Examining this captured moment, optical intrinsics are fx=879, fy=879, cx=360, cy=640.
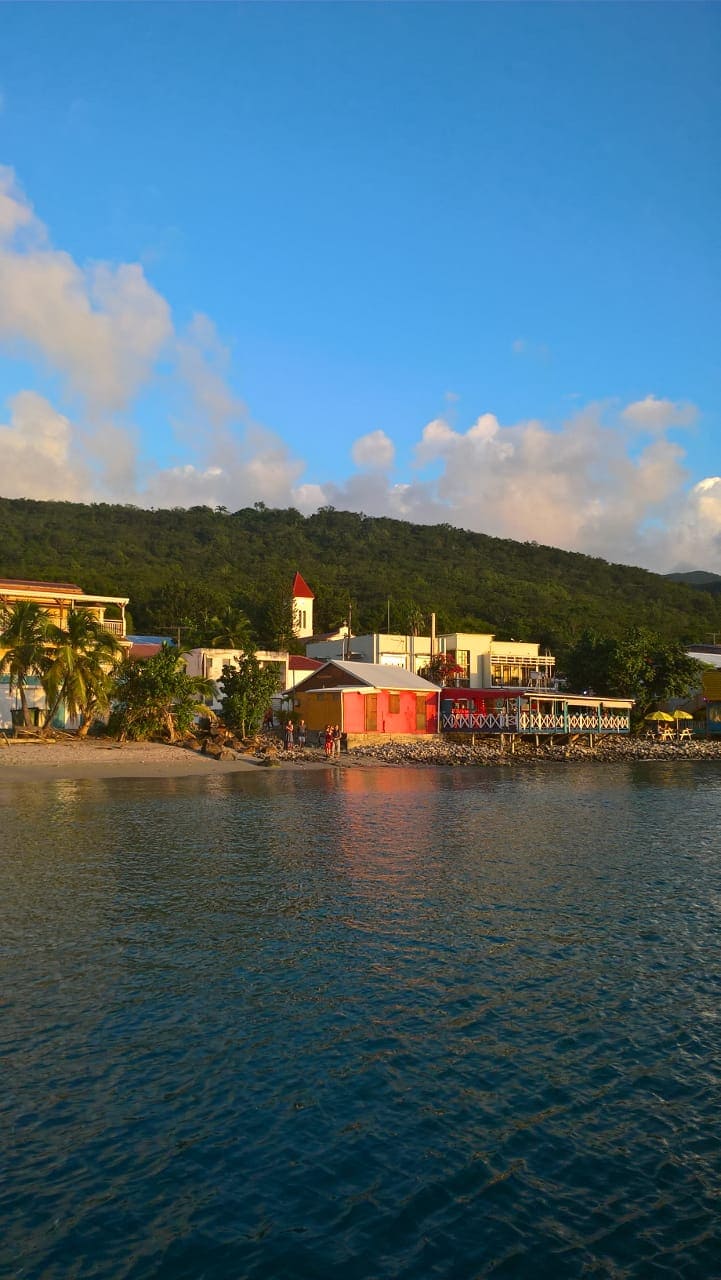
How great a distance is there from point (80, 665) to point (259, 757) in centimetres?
1029

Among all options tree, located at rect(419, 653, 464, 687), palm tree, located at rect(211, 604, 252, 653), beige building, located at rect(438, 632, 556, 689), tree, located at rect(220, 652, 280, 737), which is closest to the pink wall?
tree, located at rect(220, 652, 280, 737)

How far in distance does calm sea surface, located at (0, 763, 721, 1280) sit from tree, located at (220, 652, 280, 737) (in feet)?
97.3

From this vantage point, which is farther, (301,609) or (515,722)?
(301,609)

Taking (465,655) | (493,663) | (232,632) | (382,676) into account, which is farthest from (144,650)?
(493,663)

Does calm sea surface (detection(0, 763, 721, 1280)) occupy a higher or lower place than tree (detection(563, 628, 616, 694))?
lower

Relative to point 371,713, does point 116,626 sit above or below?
above

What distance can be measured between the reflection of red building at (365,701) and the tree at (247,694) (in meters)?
4.60

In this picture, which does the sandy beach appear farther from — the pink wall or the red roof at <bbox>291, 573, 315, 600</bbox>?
the red roof at <bbox>291, 573, 315, 600</bbox>

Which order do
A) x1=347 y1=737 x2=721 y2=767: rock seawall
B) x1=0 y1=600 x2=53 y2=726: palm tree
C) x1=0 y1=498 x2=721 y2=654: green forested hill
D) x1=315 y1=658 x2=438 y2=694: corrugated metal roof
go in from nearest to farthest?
1. x1=0 y1=600 x2=53 y2=726: palm tree
2. x1=347 y1=737 x2=721 y2=767: rock seawall
3. x1=315 y1=658 x2=438 y2=694: corrugated metal roof
4. x1=0 y1=498 x2=721 y2=654: green forested hill

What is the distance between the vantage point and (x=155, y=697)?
45.7 metres

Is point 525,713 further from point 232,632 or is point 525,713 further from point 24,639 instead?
point 24,639

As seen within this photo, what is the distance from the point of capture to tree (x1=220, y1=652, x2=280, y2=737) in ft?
163

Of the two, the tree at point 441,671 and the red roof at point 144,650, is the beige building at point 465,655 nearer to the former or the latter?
the tree at point 441,671

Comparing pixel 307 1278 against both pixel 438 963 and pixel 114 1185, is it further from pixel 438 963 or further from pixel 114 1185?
pixel 438 963
